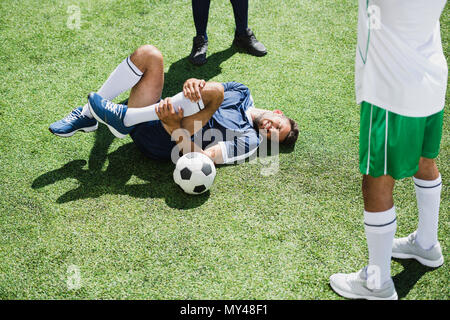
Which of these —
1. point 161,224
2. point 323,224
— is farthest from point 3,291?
point 323,224

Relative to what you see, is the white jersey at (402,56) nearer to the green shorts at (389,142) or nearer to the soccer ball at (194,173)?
the green shorts at (389,142)

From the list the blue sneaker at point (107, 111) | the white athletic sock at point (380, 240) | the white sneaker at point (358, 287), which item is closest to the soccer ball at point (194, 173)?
the blue sneaker at point (107, 111)

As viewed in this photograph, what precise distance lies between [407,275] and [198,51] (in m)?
2.57

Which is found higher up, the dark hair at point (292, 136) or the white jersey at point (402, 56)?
the white jersey at point (402, 56)

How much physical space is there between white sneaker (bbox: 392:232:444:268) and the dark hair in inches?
40.5

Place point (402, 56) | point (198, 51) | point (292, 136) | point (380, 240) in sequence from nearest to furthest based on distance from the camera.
Answer: 1. point (402, 56)
2. point (380, 240)
3. point (292, 136)
4. point (198, 51)

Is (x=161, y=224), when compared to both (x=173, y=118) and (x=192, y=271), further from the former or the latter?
(x=173, y=118)

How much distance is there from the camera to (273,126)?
3.10 metres

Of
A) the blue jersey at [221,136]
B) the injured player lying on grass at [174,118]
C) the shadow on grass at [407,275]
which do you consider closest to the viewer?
the shadow on grass at [407,275]

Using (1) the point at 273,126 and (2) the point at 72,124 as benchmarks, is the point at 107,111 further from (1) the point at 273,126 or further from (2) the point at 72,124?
(1) the point at 273,126

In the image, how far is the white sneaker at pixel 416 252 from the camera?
2365 millimetres

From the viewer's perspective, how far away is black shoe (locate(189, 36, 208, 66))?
390 cm

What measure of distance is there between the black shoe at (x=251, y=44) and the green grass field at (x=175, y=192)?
0.07 meters

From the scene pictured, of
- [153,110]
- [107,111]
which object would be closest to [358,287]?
[153,110]
